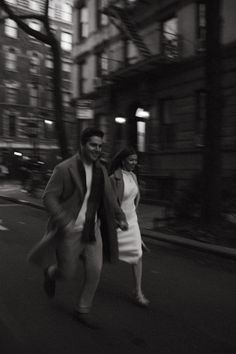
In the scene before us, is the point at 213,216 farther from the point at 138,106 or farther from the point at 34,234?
the point at 138,106

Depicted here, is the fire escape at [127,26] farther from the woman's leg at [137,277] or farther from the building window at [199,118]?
the woman's leg at [137,277]

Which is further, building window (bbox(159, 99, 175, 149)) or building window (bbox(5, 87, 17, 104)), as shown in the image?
building window (bbox(5, 87, 17, 104))

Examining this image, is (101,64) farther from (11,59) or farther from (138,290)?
(138,290)

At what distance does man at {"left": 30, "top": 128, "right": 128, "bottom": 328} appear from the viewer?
14.9 ft

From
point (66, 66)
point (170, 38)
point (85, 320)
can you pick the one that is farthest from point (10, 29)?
point (85, 320)

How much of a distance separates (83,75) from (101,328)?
25.2m

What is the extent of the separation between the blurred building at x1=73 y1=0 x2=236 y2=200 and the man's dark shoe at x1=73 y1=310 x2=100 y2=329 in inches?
458

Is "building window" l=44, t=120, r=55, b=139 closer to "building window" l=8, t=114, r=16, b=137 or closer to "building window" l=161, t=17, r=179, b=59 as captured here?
"building window" l=8, t=114, r=16, b=137

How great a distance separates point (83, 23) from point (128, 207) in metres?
24.8

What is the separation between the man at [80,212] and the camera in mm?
4527

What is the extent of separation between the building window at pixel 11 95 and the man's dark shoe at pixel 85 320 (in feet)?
133

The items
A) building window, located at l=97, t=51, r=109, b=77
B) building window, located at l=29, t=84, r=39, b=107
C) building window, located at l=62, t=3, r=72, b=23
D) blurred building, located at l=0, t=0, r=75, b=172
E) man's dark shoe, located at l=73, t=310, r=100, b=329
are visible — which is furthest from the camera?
building window, located at l=62, t=3, r=72, b=23

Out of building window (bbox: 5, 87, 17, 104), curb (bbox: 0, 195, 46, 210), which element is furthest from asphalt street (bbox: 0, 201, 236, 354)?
building window (bbox: 5, 87, 17, 104)

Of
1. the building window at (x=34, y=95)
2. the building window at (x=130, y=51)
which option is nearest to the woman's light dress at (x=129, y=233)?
the building window at (x=130, y=51)
